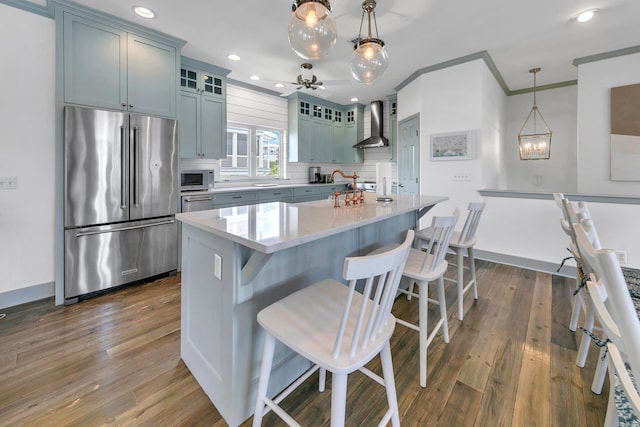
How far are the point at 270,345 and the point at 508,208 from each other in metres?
3.69

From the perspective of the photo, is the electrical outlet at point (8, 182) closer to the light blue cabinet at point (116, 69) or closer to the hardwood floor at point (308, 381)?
the light blue cabinet at point (116, 69)

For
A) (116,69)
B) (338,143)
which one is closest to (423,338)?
(116,69)

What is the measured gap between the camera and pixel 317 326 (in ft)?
3.69

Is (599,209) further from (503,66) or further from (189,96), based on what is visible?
(189,96)

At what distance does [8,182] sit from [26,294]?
1.02 meters

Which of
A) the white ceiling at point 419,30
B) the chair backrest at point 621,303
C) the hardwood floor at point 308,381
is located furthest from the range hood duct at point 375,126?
the chair backrest at point 621,303

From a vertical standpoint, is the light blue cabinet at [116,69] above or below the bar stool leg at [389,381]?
above

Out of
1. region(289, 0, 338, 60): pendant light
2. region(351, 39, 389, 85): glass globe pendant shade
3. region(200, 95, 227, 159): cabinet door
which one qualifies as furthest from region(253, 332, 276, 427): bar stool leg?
region(200, 95, 227, 159): cabinet door

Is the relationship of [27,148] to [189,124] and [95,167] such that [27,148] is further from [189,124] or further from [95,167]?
[189,124]

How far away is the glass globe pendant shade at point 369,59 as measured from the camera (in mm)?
2137

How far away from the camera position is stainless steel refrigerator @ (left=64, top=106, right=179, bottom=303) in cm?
262

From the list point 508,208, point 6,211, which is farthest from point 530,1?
point 6,211

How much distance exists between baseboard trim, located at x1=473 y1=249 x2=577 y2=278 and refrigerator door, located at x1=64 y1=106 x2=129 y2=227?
4443 millimetres

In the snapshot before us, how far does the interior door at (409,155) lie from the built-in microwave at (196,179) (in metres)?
3.17
